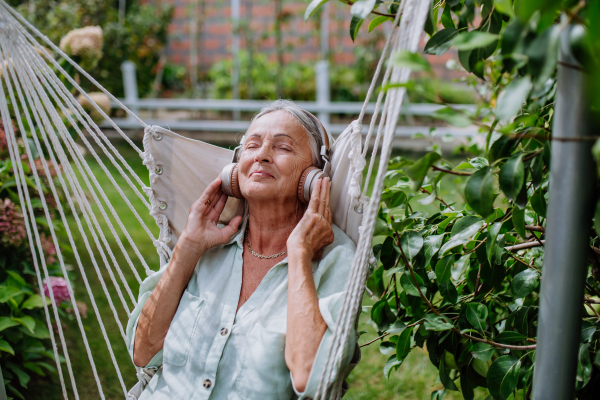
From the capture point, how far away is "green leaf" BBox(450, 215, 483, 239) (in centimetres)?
120

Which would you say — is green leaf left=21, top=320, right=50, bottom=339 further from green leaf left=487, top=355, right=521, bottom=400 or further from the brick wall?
the brick wall

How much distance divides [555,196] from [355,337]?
61cm

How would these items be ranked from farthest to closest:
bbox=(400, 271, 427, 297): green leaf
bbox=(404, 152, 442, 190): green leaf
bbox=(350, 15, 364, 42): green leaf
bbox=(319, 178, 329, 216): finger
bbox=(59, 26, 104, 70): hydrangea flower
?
bbox=(59, 26, 104, 70): hydrangea flower < bbox=(319, 178, 329, 216): finger < bbox=(400, 271, 427, 297): green leaf < bbox=(350, 15, 364, 42): green leaf < bbox=(404, 152, 442, 190): green leaf

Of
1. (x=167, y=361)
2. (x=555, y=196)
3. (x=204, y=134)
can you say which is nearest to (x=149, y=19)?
(x=204, y=134)

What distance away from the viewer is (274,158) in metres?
1.51

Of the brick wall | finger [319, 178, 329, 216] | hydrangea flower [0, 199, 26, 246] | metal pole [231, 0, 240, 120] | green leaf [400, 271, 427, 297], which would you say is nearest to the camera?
green leaf [400, 271, 427, 297]

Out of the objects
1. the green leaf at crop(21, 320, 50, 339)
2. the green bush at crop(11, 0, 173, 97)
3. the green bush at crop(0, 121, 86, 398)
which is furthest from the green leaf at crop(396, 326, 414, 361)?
the green bush at crop(11, 0, 173, 97)

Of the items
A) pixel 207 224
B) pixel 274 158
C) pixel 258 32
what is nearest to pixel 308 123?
pixel 274 158

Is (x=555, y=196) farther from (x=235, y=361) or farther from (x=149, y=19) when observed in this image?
(x=149, y=19)

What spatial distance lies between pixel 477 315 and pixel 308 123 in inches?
29.6

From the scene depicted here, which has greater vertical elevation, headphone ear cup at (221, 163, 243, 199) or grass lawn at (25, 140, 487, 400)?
headphone ear cup at (221, 163, 243, 199)

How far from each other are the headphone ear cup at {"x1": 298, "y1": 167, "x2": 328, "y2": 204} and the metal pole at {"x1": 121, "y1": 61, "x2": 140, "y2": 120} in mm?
5977

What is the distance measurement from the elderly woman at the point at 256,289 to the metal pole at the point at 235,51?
5.59 m

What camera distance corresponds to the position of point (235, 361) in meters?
1.37
